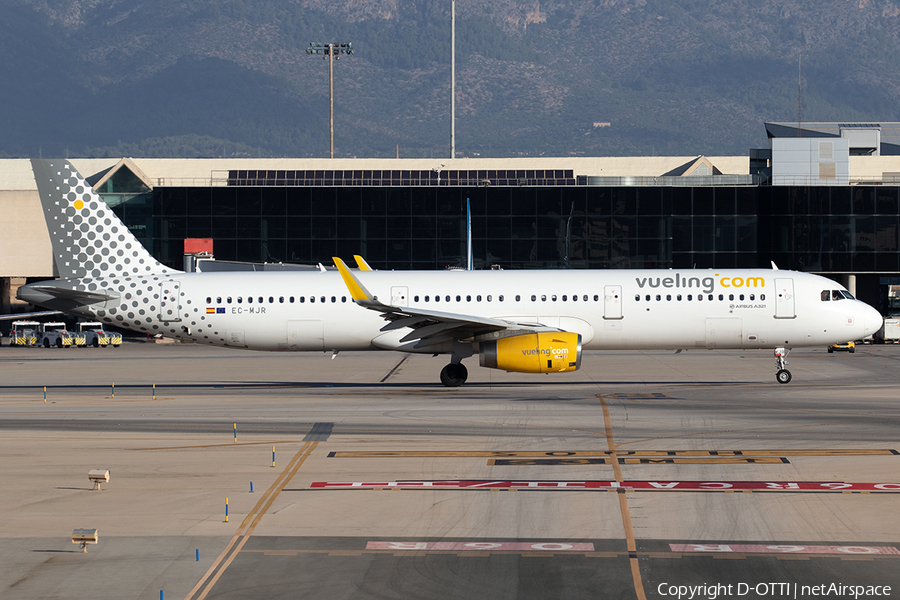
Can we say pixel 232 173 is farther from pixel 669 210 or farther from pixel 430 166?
pixel 669 210

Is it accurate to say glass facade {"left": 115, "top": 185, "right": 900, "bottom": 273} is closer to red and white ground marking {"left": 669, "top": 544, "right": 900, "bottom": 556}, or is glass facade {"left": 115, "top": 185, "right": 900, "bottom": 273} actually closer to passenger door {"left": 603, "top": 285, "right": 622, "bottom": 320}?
passenger door {"left": 603, "top": 285, "right": 622, "bottom": 320}

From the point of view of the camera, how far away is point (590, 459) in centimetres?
2200

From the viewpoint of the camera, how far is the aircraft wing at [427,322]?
1335 inches

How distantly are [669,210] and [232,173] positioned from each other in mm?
41961

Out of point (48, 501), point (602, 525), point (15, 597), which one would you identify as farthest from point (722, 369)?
point (15, 597)

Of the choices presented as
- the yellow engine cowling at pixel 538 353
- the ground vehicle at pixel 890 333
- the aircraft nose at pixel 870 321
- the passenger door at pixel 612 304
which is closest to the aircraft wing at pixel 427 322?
the yellow engine cowling at pixel 538 353

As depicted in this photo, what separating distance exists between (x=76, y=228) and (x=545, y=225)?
155ft

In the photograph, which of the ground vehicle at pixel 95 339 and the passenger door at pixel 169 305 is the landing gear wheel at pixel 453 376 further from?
the ground vehicle at pixel 95 339

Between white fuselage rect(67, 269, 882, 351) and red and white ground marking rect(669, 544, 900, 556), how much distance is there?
2205 centimetres

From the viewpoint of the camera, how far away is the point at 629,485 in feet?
63.3

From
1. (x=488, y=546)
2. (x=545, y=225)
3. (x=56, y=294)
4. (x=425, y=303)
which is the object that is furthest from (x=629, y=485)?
(x=545, y=225)

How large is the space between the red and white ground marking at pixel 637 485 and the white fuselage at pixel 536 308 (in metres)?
17.6

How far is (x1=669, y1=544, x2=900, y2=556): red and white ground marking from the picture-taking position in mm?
14719

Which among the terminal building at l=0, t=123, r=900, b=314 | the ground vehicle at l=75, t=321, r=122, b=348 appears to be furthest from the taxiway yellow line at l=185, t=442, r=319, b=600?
the terminal building at l=0, t=123, r=900, b=314
